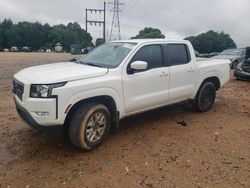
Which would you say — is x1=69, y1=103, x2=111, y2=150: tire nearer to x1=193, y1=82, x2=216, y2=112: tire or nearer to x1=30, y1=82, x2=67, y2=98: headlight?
x1=30, y1=82, x2=67, y2=98: headlight

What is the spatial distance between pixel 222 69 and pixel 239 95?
261cm

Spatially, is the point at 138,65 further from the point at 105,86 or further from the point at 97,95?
the point at 97,95

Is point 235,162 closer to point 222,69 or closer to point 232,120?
point 232,120

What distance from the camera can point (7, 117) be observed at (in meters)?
6.15

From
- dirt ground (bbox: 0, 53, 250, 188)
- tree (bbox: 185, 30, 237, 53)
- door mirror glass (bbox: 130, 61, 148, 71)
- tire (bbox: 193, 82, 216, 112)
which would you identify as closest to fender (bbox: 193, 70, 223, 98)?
tire (bbox: 193, 82, 216, 112)

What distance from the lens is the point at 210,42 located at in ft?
234

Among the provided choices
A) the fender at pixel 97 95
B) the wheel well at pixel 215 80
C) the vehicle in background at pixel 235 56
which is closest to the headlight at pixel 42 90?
the fender at pixel 97 95

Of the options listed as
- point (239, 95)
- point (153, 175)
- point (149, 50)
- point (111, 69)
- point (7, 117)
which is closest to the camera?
point (153, 175)

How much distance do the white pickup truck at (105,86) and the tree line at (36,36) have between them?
90903 mm

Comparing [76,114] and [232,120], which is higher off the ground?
[76,114]

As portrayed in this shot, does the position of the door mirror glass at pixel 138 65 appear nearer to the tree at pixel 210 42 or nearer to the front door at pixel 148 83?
the front door at pixel 148 83

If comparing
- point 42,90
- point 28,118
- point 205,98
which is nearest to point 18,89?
point 28,118

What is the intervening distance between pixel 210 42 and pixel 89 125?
2837 inches

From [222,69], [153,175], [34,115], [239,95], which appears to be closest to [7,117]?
[34,115]
